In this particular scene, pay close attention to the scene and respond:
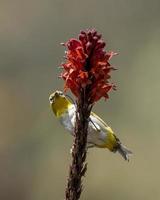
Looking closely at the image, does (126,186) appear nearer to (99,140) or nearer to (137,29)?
(137,29)

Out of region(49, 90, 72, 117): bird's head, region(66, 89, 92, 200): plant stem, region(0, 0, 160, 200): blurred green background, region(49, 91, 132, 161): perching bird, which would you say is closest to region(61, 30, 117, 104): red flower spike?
Answer: region(66, 89, 92, 200): plant stem

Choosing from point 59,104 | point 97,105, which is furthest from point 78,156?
point 97,105

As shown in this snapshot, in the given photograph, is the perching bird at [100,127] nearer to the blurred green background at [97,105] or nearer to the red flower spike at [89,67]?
the red flower spike at [89,67]

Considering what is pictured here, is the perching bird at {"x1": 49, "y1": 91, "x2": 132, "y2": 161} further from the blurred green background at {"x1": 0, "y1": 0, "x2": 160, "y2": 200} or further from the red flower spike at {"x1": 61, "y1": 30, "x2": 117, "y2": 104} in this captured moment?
the blurred green background at {"x1": 0, "y1": 0, "x2": 160, "y2": 200}

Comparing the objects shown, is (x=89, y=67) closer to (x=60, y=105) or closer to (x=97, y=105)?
(x=60, y=105)

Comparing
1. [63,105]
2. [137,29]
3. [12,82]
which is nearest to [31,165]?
[12,82]

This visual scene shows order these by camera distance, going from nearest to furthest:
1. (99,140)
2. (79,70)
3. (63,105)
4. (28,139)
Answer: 1. (79,70)
2. (99,140)
3. (63,105)
4. (28,139)

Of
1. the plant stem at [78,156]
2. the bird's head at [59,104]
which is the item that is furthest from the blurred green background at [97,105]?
the plant stem at [78,156]
